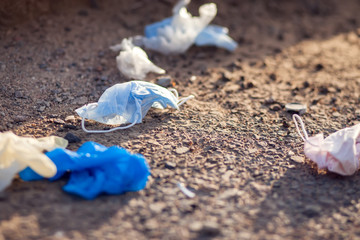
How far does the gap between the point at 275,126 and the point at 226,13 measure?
6.68ft

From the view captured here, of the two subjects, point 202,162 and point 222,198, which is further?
point 202,162

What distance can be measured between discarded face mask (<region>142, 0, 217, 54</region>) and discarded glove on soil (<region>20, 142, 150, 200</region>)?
1709 millimetres

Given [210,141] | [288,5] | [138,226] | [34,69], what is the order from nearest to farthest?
[138,226] < [210,141] < [34,69] < [288,5]

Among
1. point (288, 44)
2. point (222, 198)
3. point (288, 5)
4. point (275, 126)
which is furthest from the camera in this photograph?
point (288, 5)

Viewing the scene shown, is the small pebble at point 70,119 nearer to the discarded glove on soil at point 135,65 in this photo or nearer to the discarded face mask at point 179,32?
the discarded glove on soil at point 135,65

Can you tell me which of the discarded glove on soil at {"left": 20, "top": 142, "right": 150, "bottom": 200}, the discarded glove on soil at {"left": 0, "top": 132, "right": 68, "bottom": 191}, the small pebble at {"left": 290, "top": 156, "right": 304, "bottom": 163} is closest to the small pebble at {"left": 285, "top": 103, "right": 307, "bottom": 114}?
the small pebble at {"left": 290, "top": 156, "right": 304, "bottom": 163}

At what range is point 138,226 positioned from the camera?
75.0 inches

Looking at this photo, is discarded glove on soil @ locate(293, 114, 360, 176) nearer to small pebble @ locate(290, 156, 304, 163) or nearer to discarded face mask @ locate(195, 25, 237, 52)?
small pebble @ locate(290, 156, 304, 163)

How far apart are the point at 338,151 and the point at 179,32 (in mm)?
1906

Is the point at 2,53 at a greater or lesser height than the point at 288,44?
lesser

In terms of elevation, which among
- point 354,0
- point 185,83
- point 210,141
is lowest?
point 210,141

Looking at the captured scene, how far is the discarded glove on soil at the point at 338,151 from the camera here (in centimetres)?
227

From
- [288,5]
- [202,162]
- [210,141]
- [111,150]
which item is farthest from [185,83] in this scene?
[288,5]

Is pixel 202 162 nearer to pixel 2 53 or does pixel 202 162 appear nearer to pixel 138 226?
pixel 138 226
